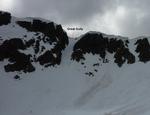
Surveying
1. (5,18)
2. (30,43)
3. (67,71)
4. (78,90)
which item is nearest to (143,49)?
(67,71)

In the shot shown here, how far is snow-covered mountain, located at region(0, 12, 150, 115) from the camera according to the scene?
9550 cm

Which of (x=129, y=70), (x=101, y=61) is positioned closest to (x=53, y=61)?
(x=101, y=61)

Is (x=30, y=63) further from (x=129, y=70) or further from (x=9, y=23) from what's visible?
(x=129, y=70)

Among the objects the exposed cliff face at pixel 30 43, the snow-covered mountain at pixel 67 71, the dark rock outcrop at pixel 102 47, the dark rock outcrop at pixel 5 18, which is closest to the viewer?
the snow-covered mountain at pixel 67 71

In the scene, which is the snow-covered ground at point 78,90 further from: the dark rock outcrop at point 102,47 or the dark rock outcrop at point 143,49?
the dark rock outcrop at point 143,49

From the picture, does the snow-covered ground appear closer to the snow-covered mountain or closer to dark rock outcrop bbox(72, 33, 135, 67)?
the snow-covered mountain

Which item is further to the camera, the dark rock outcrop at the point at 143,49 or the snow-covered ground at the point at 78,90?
the dark rock outcrop at the point at 143,49

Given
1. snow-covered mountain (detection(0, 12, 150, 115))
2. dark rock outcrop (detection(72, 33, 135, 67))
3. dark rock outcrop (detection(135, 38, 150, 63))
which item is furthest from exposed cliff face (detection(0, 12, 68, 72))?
dark rock outcrop (detection(135, 38, 150, 63))

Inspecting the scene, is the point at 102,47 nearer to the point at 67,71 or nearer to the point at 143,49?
the point at 143,49

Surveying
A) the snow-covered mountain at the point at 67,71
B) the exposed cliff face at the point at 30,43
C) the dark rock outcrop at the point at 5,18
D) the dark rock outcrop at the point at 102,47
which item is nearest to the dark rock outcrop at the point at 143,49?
the snow-covered mountain at the point at 67,71

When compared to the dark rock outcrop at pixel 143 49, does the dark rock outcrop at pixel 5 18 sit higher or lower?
higher

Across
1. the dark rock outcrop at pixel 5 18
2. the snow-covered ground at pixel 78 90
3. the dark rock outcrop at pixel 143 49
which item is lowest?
the snow-covered ground at pixel 78 90

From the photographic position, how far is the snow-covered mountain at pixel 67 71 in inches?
3760

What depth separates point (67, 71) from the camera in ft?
380
